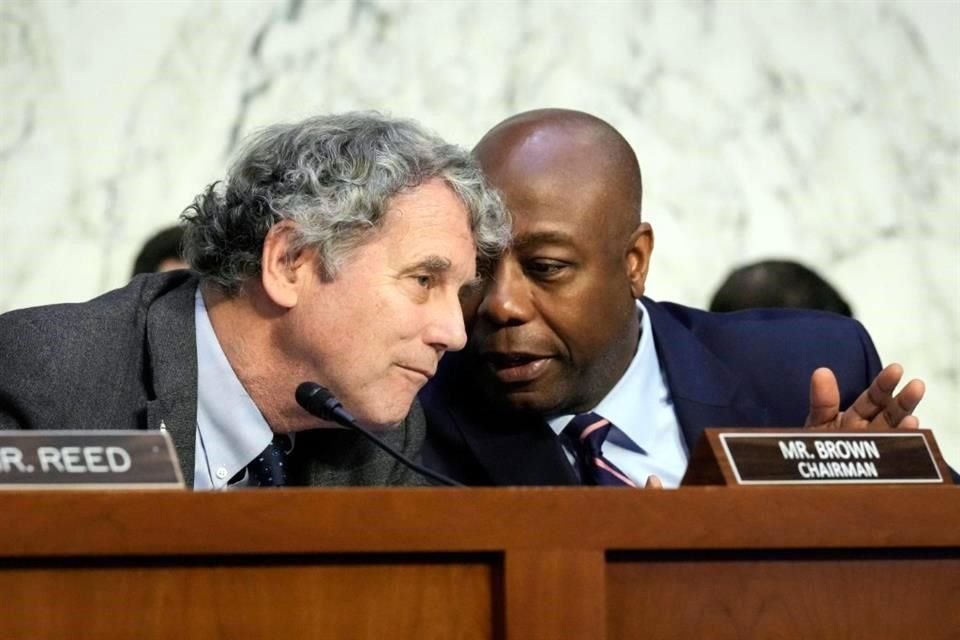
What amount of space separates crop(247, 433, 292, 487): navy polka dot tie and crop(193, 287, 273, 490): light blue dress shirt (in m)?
0.02

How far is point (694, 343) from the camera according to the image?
7.68ft

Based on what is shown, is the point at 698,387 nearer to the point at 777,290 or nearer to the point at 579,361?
the point at 579,361

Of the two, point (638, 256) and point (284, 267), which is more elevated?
point (638, 256)

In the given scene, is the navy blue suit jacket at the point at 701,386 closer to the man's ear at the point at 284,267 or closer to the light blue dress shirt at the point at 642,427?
the light blue dress shirt at the point at 642,427

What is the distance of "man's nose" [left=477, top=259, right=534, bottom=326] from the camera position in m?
2.14

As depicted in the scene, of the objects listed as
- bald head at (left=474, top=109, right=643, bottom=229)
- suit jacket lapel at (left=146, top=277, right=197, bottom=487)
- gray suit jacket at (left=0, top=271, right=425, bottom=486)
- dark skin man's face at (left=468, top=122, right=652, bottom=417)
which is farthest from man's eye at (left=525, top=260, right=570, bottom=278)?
suit jacket lapel at (left=146, top=277, right=197, bottom=487)

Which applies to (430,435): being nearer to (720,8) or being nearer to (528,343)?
(528,343)

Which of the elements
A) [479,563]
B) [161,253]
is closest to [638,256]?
[161,253]

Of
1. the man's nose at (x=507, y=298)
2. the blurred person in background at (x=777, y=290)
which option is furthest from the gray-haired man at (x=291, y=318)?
the blurred person in background at (x=777, y=290)

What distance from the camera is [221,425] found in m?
1.92

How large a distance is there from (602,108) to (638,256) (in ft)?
2.34

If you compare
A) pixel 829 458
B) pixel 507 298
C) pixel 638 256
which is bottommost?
pixel 829 458

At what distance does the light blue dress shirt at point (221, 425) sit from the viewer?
1.89 m

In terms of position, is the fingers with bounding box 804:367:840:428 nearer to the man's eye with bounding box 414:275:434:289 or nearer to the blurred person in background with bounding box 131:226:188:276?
the man's eye with bounding box 414:275:434:289
